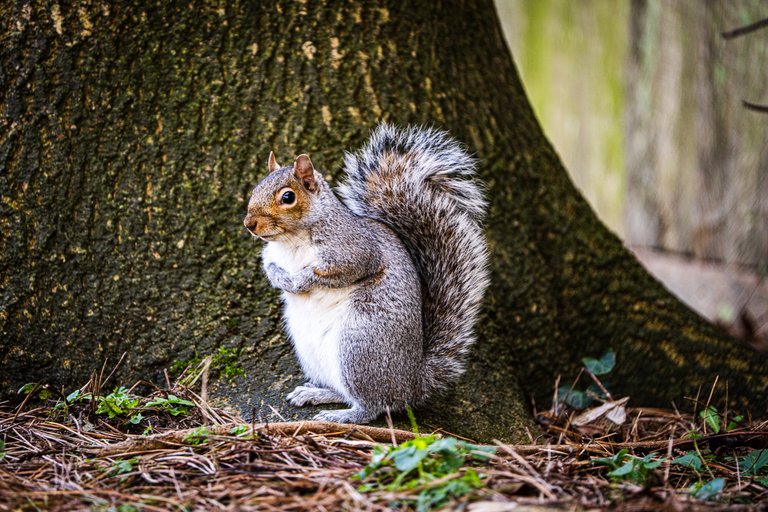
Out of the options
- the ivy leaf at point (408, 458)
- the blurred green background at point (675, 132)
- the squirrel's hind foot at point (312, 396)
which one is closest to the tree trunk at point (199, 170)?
the squirrel's hind foot at point (312, 396)

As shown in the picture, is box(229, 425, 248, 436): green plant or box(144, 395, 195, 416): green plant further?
box(144, 395, 195, 416): green plant

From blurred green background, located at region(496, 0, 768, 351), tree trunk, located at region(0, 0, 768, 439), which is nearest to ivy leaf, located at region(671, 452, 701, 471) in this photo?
tree trunk, located at region(0, 0, 768, 439)

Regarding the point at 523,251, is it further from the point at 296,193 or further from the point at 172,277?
the point at 172,277

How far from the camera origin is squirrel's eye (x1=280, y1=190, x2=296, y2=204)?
2.13m

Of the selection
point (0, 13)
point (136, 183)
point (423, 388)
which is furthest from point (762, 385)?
point (0, 13)

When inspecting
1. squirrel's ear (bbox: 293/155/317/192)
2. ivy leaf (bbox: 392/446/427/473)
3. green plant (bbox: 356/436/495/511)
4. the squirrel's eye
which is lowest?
green plant (bbox: 356/436/495/511)

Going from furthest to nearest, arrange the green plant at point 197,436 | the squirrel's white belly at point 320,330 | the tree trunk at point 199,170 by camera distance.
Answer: the tree trunk at point 199,170 → the squirrel's white belly at point 320,330 → the green plant at point 197,436

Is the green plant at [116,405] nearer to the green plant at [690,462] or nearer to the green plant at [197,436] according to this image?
the green plant at [197,436]

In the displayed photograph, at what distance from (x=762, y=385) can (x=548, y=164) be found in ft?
3.66

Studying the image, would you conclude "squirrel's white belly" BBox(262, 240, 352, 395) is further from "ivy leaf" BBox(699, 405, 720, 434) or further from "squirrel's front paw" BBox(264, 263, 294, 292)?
"ivy leaf" BBox(699, 405, 720, 434)

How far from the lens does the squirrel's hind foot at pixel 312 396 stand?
2.14 metres

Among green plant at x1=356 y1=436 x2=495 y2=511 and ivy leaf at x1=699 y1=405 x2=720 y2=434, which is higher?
green plant at x1=356 y1=436 x2=495 y2=511

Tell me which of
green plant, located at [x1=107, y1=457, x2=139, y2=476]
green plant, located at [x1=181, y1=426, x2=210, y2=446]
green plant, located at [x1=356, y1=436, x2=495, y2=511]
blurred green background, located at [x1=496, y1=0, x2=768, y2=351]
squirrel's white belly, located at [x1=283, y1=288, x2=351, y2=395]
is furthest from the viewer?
blurred green background, located at [x1=496, y1=0, x2=768, y2=351]

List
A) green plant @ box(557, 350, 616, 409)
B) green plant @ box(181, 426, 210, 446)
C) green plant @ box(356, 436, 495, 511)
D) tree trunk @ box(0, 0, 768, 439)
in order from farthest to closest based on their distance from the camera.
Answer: green plant @ box(557, 350, 616, 409) → tree trunk @ box(0, 0, 768, 439) → green plant @ box(181, 426, 210, 446) → green plant @ box(356, 436, 495, 511)
